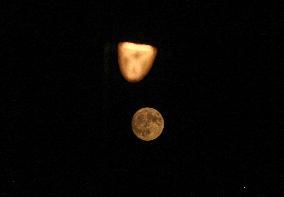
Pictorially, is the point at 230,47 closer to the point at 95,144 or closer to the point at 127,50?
the point at 127,50

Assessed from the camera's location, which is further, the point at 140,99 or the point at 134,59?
the point at 140,99

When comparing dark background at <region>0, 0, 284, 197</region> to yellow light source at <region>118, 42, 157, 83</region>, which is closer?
dark background at <region>0, 0, 284, 197</region>

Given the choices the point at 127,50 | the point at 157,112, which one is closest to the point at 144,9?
the point at 127,50

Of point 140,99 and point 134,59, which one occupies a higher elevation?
point 134,59

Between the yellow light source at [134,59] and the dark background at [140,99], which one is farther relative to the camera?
the yellow light source at [134,59]
